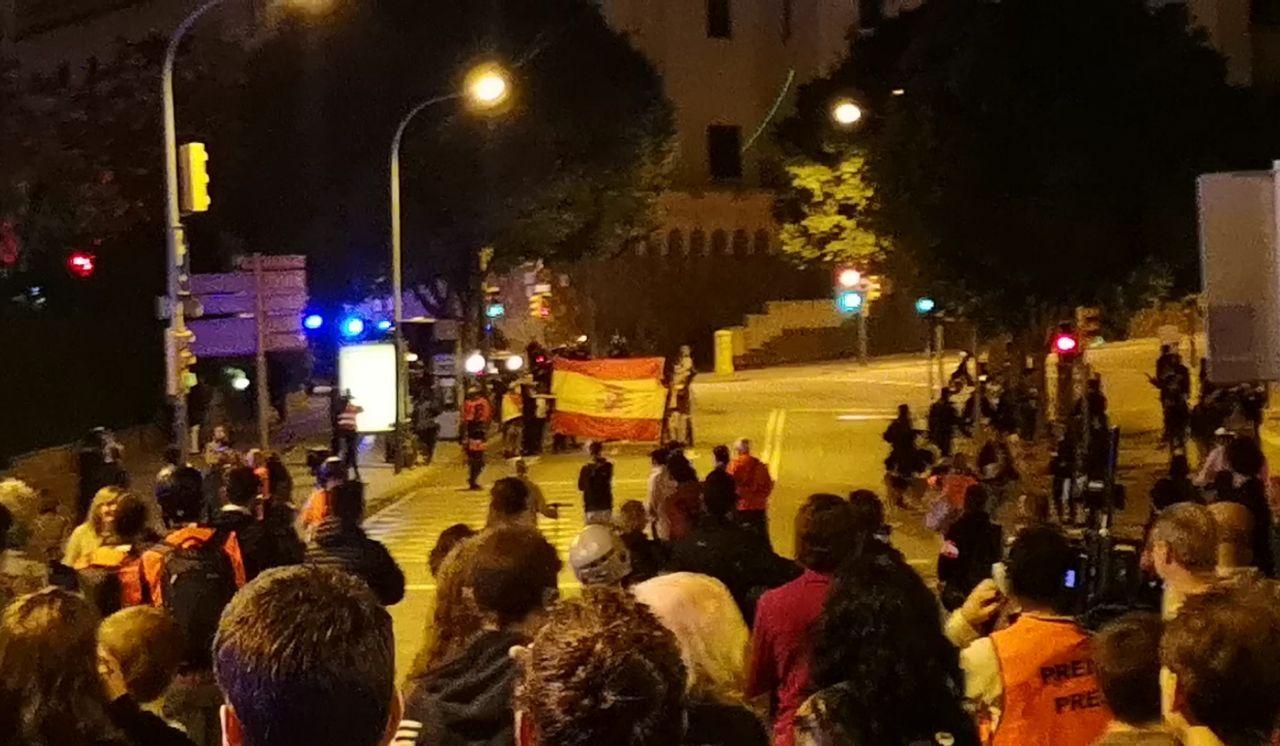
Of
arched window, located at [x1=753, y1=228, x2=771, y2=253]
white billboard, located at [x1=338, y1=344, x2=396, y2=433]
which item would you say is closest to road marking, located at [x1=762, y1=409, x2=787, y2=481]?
white billboard, located at [x1=338, y1=344, x2=396, y2=433]

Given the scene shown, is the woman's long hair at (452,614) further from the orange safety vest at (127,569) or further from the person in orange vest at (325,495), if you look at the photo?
the person in orange vest at (325,495)

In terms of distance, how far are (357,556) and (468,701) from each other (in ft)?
14.2

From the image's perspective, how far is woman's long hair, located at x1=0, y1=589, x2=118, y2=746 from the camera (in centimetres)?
374

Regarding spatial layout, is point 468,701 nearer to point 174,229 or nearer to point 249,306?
point 174,229

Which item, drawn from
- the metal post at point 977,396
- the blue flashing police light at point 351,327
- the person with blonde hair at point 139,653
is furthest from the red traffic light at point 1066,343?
the person with blonde hair at point 139,653

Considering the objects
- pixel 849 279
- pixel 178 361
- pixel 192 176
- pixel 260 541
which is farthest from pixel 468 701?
pixel 849 279

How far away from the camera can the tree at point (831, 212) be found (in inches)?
2062

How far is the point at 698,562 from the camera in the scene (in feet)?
25.3

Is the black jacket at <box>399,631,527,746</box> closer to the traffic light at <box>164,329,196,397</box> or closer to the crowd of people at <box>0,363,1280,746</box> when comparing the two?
the crowd of people at <box>0,363,1280,746</box>

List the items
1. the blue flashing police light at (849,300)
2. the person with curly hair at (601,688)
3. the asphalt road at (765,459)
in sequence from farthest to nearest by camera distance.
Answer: the blue flashing police light at (849,300)
the asphalt road at (765,459)
the person with curly hair at (601,688)

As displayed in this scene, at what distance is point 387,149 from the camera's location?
3925 centimetres

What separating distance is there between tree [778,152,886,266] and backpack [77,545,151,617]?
4317cm

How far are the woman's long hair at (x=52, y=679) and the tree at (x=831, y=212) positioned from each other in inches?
1839

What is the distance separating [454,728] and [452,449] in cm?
3071
